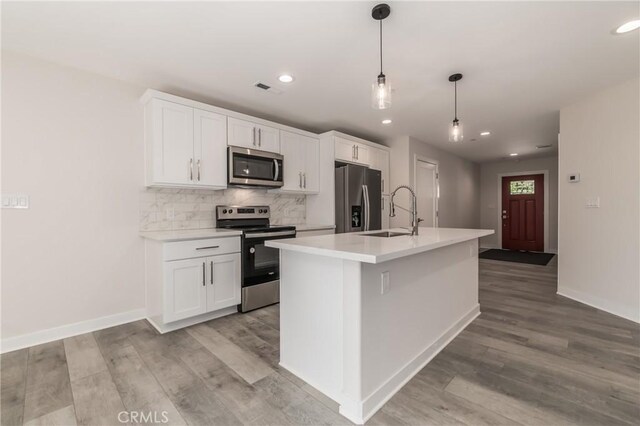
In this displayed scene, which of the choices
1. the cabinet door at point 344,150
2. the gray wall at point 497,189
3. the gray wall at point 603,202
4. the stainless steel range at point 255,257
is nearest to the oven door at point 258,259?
the stainless steel range at point 255,257

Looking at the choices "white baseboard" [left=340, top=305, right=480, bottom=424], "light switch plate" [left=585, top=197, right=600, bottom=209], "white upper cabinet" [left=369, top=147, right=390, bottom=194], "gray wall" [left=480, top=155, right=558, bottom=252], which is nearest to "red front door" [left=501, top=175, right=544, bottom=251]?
"gray wall" [left=480, top=155, right=558, bottom=252]

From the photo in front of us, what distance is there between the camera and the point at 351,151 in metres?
4.39

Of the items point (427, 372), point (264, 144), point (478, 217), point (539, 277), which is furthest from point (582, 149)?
point (478, 217)

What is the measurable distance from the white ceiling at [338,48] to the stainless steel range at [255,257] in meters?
1.36

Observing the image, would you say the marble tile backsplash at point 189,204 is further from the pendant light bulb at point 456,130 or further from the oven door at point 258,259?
the pendant light bulb at point 456,130

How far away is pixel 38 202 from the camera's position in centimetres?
242

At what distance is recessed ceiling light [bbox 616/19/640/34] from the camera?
2.02m

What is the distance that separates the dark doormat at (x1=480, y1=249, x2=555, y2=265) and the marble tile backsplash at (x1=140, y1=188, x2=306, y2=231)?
515cm

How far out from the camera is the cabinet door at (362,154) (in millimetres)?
4496

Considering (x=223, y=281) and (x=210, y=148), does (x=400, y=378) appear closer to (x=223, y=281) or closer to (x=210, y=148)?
(x=223, y=281)

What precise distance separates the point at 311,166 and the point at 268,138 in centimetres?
78

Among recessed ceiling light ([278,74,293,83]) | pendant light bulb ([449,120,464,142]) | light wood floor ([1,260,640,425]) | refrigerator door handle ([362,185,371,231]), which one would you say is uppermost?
recessed ceiling light ([278,74,293,83])

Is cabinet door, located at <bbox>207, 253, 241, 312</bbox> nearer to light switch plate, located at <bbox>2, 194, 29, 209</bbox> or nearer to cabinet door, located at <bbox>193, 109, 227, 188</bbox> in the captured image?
cabinet door, located at <bbox>193, 109, 227, 188</bbox>

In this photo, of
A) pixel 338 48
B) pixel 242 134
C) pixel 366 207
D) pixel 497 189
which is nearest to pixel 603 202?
pixel 366 207
